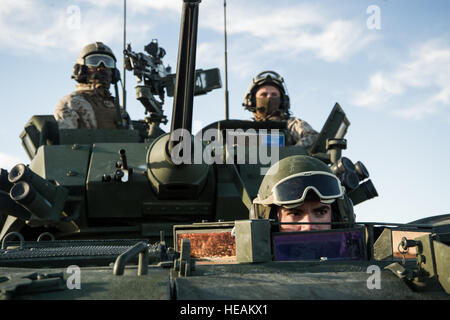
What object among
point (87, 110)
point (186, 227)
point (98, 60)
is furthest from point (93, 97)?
point (186, 227)

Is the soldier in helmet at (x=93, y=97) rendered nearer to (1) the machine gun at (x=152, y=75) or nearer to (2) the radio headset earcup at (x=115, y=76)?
(2) the radio headset earcup at (x=115, y=76)

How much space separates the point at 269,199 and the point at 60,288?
257 cm

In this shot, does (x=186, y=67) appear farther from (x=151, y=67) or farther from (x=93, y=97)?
(x=151, y=67)

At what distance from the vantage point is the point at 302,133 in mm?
9453

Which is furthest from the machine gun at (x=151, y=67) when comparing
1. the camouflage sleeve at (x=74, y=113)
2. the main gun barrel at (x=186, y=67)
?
the main gun barrel at (x=186, y=67)

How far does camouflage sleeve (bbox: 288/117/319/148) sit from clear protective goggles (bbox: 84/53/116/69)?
3081 mm

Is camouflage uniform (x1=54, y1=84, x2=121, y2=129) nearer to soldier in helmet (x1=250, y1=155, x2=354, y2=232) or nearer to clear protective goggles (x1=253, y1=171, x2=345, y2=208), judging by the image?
soldier in helmet (x1=250, y1=155, x2=354, y2=232)

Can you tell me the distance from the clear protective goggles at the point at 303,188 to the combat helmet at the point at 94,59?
5.43 m

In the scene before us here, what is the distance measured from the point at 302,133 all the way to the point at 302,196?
190 inches

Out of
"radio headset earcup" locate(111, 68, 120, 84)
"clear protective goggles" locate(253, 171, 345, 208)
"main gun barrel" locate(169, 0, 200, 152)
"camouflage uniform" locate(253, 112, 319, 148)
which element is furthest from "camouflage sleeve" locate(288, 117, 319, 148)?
"clear protective goggles" locate(253, 171, 345, 208)

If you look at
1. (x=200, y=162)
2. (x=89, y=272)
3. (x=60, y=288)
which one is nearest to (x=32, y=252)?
(x=89, y=272)

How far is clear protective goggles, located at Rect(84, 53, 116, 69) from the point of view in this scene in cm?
965

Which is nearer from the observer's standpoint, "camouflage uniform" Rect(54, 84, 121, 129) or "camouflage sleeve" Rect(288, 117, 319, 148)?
"camouflage uniform" Rect(54, 84, 121, 129)
